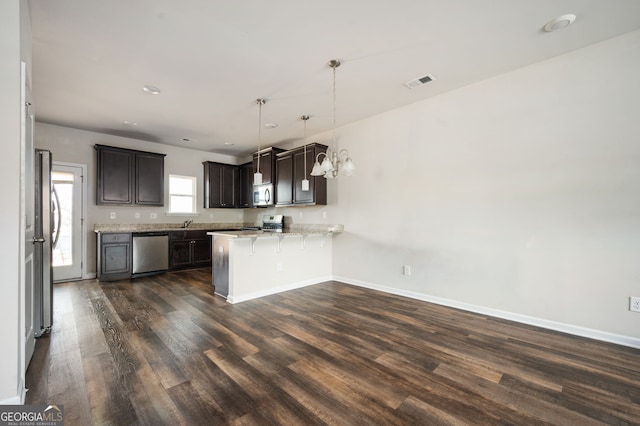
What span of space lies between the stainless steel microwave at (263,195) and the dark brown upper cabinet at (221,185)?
40.4 inches

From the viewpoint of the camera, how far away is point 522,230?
2.98m

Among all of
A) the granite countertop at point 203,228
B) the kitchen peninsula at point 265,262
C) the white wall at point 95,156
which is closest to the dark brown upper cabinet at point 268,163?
the granite countertop at point 203,228

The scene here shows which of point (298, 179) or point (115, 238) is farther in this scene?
point (298, 179)

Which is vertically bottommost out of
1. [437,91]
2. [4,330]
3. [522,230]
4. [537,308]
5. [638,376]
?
[638,376]

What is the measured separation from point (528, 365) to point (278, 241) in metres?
3.16

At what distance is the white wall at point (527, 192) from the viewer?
250 centimetres

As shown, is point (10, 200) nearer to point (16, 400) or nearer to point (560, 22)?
point (16, 400)

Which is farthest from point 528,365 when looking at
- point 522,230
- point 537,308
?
point 522,230

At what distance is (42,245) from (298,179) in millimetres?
A: 3488

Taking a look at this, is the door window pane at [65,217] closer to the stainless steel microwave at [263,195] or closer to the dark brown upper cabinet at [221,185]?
the dark brown upper cabinet at [221,185]

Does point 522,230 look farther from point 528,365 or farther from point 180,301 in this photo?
point 180,301

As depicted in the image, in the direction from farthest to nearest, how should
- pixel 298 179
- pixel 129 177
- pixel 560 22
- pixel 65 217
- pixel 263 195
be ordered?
pixel 263 195 < pixel 129 177 < pixel 298 179 < pixel 65 217 < pixel 560 22

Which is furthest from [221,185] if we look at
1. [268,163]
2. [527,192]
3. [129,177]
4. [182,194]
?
[527,192]

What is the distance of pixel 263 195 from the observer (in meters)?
5.84
